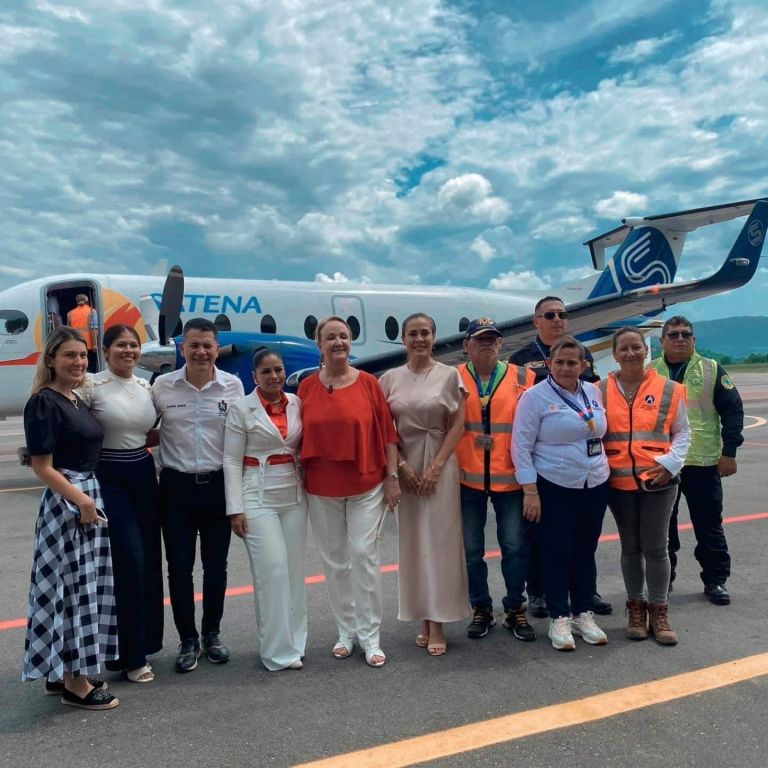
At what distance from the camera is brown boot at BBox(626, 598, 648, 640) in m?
3.52

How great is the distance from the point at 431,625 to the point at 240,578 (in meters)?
1.84

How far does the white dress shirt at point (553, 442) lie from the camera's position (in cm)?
343

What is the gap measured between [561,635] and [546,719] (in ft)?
2.66

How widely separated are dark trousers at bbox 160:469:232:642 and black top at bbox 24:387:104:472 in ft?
1.54

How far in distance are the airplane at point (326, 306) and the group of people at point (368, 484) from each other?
14.2 ft

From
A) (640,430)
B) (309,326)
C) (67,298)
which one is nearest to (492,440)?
(640,430)

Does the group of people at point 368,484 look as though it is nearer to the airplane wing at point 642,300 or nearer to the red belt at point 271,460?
the red belt at point 271,460

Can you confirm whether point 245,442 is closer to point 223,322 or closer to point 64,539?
point 64,539

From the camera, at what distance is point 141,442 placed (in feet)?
10.6

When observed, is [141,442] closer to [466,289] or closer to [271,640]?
[271,640]

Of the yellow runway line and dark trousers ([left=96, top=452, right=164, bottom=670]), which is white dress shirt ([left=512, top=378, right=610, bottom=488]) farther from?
dark trousers ([left=96, top=452, right=164, bottom=670])

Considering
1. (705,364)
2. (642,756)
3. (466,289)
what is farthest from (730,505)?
(466,289)

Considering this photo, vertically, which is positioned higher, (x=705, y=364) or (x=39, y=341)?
(x=39, y=341)

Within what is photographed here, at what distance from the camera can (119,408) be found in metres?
3.11
